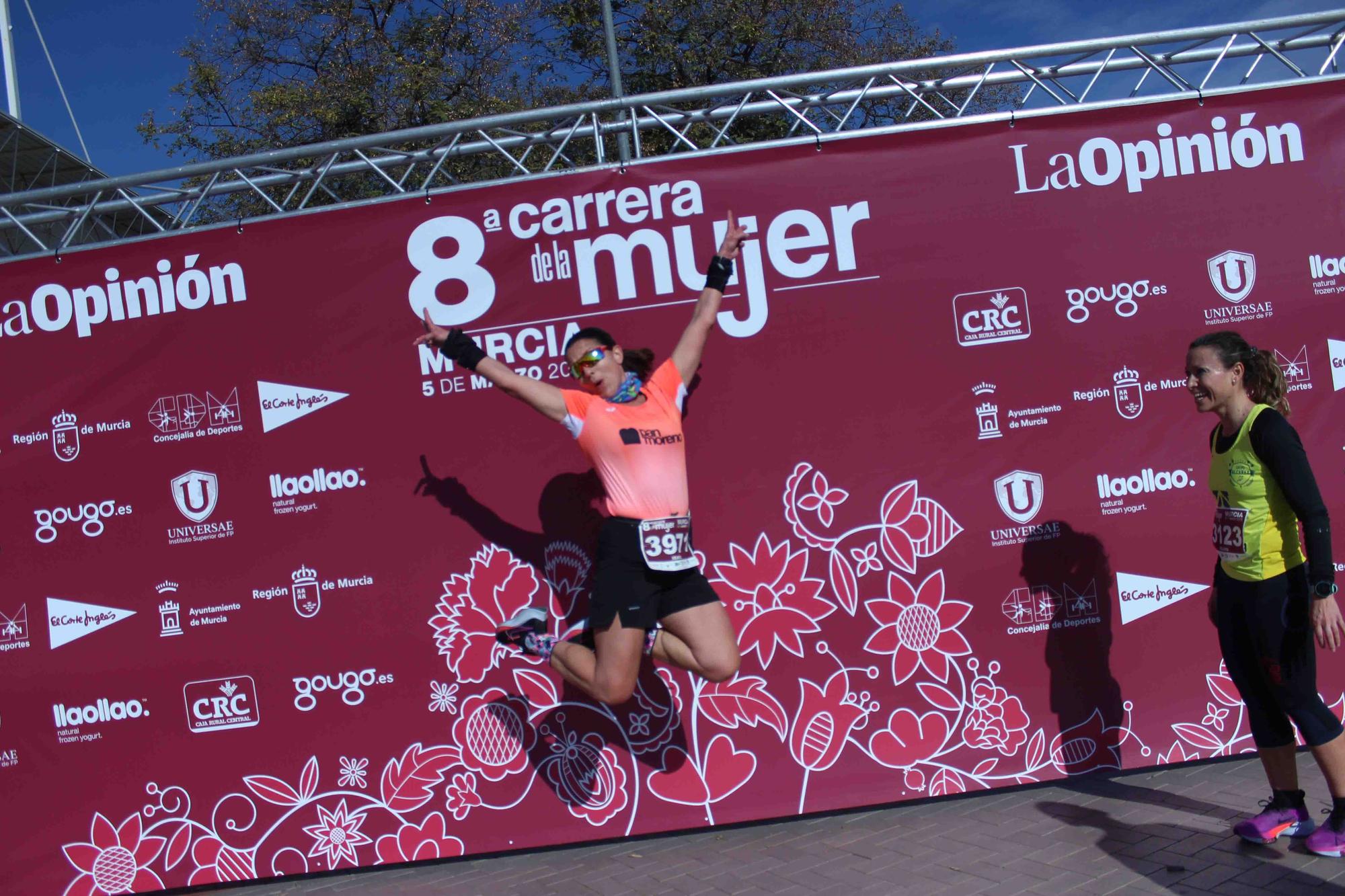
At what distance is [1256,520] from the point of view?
3.67m

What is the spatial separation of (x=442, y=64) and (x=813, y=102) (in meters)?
10.1

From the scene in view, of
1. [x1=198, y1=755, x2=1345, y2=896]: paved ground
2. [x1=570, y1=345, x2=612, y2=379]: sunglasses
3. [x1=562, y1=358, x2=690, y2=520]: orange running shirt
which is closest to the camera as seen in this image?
[x1=198, y1=755, x2=1345, y2=896]: paved ground

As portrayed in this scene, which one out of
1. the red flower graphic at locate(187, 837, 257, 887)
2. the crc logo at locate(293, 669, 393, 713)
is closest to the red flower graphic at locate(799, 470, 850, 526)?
the crc logo at locate(293, 669, 393, 713)

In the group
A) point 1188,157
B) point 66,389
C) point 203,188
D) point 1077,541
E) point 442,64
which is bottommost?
point 1077,541

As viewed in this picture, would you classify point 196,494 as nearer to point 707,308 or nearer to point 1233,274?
point 707,308

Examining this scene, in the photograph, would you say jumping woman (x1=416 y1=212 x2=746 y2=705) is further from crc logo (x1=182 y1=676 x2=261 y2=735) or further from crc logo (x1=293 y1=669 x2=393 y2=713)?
crc logo (x1=182 y1=676 x2=261 y2=735)

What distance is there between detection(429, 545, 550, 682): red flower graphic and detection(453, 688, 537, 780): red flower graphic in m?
0.13

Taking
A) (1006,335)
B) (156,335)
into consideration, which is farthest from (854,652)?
(156,335)

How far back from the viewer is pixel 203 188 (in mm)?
4961

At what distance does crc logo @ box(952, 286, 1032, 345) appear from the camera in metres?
4.79

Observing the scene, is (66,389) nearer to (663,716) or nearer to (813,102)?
(663,716)

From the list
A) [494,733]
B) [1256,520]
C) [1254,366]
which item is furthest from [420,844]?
[1254,366]

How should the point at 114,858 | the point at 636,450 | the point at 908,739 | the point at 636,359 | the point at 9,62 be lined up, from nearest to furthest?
the point at 636,450, the point at 636,359, the point at 908,739, the point at 114,858, the point at 9,62

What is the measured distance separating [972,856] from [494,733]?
2.15m
